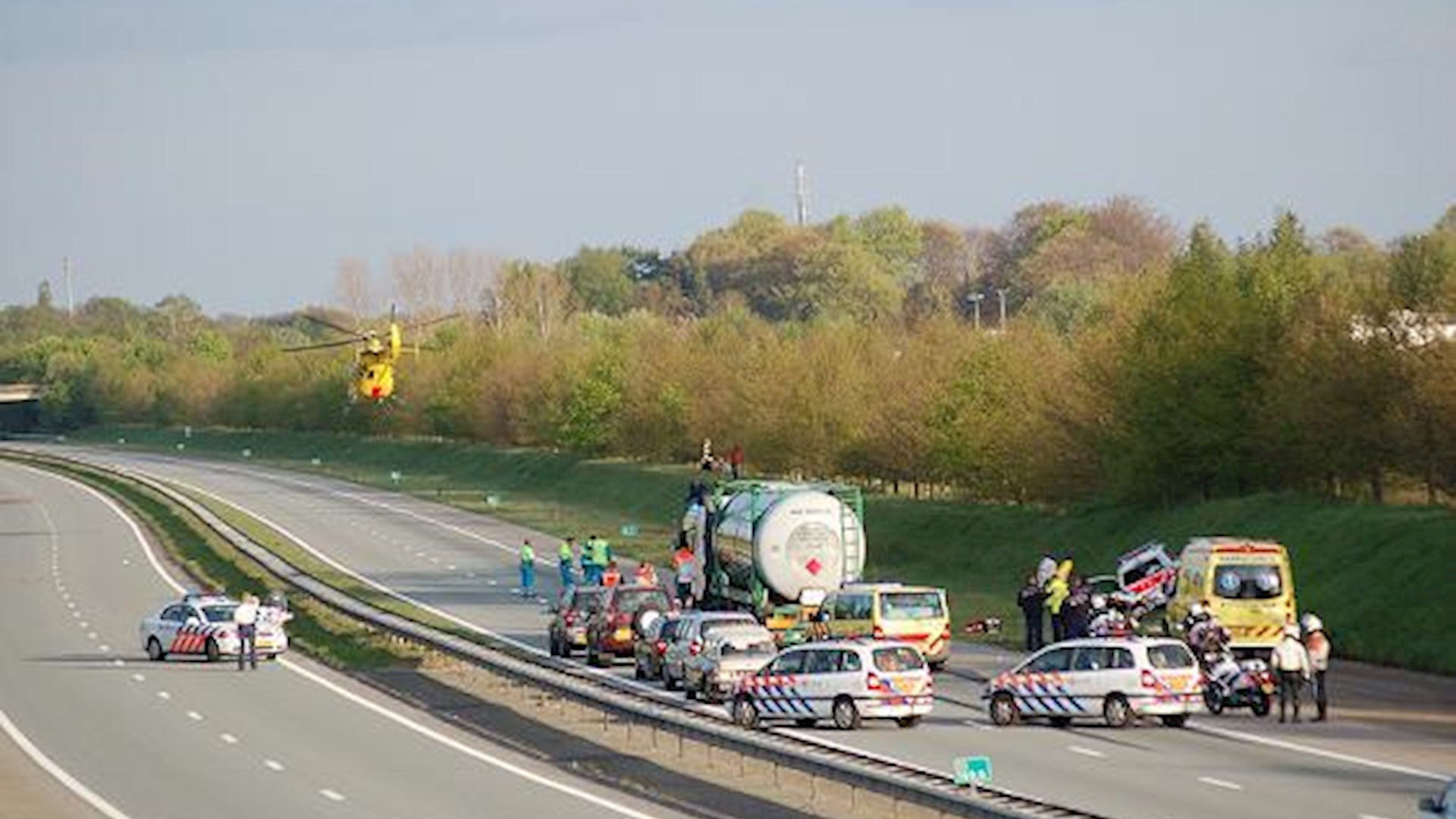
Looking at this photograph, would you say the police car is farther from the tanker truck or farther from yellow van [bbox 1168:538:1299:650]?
yellow van [bbox 1168:538:1299:650]

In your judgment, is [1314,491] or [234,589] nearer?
[1314,491]

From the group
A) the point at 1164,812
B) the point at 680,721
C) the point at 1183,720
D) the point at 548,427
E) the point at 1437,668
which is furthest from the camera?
the point at 548,427

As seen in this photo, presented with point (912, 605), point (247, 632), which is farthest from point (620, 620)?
point (247, 632)

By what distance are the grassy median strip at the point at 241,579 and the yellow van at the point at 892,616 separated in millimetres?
11538

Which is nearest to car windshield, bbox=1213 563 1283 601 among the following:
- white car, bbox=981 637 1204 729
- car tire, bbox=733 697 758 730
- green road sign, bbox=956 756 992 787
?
white car, bbox=981 637 1204 729

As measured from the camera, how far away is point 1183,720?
42.0 metres

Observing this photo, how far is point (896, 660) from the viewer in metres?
42.6

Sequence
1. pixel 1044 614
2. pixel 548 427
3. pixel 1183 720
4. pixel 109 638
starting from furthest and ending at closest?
pixel 548 427 → pixel 109 638 → pixel 1044 614 → pixel 1183 720

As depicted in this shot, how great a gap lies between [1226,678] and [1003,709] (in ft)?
12.5

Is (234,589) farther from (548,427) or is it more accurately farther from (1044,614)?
(548,427)

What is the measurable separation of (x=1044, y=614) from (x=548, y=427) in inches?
3637

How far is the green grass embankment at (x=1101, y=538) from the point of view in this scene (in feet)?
176

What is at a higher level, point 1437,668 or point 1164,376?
point 1164,376

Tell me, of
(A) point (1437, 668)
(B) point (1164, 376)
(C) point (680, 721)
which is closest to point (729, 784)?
(C) point (680, 721)
